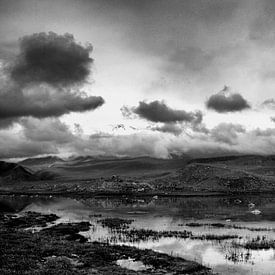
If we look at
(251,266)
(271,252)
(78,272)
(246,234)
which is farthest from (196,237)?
(78,272)

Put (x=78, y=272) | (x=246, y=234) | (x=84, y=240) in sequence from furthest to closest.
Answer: (x=246, y=234), (x=84, y=240), (x=78, y=272)

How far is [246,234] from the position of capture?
63.0 meters

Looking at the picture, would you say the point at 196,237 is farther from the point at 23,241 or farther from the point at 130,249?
the point at 23,241

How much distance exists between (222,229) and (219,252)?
23.6 m

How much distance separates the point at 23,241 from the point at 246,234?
35.1 meters

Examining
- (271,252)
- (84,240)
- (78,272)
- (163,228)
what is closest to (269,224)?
(163,228)

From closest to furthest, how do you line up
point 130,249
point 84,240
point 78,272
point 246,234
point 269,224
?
point 78,272
point 130,249
point 84,240
point 246,234
point 269,224

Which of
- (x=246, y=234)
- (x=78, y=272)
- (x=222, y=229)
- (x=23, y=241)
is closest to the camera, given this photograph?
(x=78, y=272)

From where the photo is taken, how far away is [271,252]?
154 ft

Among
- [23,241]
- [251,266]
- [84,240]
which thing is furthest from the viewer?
[84,240]

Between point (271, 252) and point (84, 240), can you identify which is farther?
point (84, 240)

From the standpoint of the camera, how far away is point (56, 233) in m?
64.0

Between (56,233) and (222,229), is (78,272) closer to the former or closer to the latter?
(56,233)

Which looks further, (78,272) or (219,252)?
(219,252)
